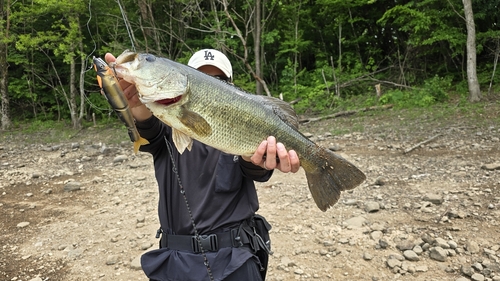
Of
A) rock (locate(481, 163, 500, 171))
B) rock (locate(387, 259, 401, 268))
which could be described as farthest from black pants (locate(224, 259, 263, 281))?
rock (locate(481, 163, 500, 171))

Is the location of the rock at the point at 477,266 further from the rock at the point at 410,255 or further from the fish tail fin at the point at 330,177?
the fish tail fin at the point at 330,177

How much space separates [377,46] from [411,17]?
569 centimetres

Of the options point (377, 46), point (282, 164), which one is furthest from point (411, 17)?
point (282, 164)

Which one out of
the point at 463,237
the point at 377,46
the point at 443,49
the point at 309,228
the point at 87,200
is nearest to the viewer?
the point at 463,237

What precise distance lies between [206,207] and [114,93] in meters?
0.96

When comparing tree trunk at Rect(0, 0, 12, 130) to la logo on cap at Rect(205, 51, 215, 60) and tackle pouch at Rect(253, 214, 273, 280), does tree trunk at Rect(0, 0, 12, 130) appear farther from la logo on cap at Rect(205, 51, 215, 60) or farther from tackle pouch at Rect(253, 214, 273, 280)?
tackle pouch at Rect(253, 214, 273, 280)

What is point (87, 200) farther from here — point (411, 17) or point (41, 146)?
point (411, 17)

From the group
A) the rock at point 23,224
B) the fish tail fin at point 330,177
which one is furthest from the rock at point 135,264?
the fish tail fin at point 330,177

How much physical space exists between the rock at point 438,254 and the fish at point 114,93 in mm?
4212

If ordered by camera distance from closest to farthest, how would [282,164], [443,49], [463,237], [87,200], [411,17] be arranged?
[282,164] → [463,237] → [87,200] → [411,17] → [443,49]

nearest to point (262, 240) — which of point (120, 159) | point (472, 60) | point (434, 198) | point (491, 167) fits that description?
point (434, 198)

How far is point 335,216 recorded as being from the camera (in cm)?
624

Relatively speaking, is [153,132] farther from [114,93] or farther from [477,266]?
[477,266]

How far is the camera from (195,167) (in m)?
2.58
